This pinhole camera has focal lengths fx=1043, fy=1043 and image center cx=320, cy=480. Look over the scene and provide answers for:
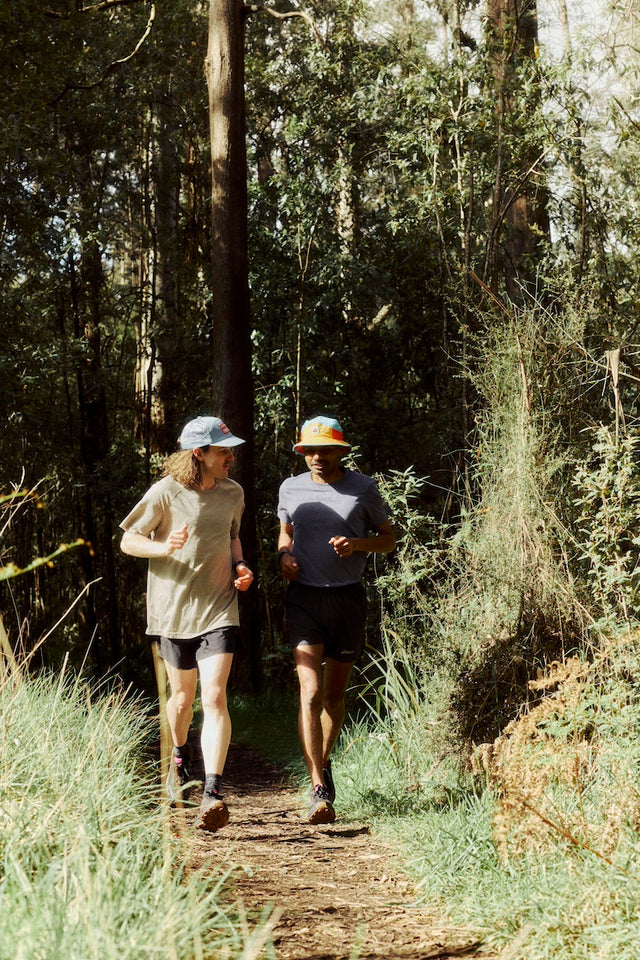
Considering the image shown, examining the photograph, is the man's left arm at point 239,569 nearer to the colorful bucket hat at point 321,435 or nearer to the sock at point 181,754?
the colorful bucket hat at point 321,435

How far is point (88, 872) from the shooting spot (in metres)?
2.77

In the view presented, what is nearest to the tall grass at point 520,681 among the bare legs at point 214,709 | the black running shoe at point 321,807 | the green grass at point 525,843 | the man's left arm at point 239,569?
the green grass at point 525,843

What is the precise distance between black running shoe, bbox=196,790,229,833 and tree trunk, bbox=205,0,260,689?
5.88 metres

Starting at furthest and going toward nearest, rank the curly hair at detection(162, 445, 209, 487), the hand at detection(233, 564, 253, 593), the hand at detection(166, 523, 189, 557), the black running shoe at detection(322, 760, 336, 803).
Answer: the black running shoe at detection(322, 760, 336, 803)
the curly hair at detection(162, 445, 209, 487)
the hand at detection(233, 564, 253, 593)
the hand at detection(166, 523, 189, 557)

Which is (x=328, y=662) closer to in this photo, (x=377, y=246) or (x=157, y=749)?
(x=157, y=749)

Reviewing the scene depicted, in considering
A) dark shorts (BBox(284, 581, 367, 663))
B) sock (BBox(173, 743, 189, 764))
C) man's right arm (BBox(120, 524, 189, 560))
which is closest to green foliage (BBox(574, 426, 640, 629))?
dark shorts (BBox(284, 581, 367, 663))

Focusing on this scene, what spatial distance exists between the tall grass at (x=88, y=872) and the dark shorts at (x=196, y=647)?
1.72 ft

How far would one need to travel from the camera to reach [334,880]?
4621 millimetres

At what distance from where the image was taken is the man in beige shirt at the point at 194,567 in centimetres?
523

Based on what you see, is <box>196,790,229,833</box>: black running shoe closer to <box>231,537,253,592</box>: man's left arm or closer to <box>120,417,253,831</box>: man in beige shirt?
<box>120,417,253,831</box>: man in beige shirt

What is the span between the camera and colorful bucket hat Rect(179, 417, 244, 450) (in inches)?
208

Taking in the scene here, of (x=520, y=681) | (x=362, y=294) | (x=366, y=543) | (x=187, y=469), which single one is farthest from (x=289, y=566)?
(x=362, y=294)

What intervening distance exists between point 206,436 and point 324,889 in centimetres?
222

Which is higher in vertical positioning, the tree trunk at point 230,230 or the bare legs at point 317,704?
the tree trunk at point 230,230
